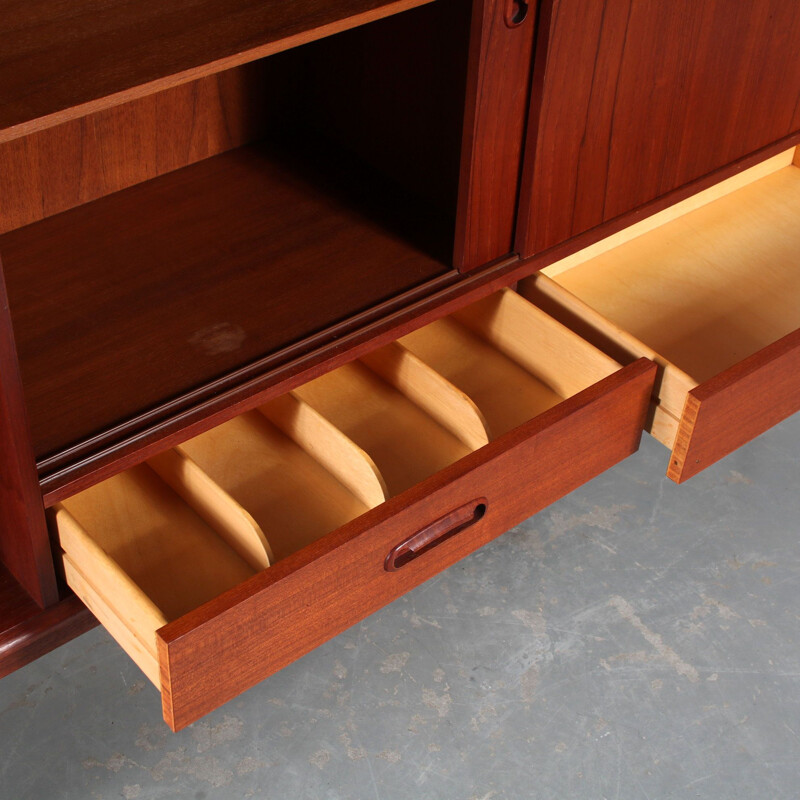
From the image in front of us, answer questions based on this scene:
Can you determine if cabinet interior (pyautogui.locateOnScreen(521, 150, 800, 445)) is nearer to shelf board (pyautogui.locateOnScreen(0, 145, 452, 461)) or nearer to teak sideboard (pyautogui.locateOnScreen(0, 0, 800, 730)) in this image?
teak sideboard (pyautogui.locateOnScreen(0, 0, 800, 730))

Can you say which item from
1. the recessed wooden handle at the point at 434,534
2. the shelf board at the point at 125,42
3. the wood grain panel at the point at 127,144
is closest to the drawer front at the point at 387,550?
the recessed wooden handle at the point at 434,534

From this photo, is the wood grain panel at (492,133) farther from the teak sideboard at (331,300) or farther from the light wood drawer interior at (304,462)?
the light wood drawer interior at (304,462)

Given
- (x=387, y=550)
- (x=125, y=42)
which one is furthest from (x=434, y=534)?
(x=125, y=42)

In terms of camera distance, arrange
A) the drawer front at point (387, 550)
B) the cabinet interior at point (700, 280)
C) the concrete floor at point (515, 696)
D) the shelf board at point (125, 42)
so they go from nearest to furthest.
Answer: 1. the shelf board at point (125, 42)
2. the drawer front at point (387, 550)
3. the concrete floor at point (515, 696)
4. the cabinet interior at point (700, 280)

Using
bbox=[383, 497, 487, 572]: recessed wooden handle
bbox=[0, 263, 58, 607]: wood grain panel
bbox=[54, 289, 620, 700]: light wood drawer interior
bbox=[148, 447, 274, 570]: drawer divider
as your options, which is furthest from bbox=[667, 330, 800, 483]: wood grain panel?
bbox=[0, 263, 58, 607]: wood grain panel

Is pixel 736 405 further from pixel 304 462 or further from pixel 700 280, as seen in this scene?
pixel 304 462

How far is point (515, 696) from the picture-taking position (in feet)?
4.01

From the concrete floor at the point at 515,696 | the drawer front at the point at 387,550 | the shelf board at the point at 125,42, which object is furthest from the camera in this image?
the concrete floor at the point at 515,696

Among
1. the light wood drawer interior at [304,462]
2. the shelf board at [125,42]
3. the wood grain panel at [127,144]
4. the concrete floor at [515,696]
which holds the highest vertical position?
the shelf board at [125,42]

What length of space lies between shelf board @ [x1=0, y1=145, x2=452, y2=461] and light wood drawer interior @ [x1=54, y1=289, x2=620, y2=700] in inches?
4.1

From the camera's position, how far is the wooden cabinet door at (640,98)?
113cm

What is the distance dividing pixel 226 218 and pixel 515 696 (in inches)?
23.1

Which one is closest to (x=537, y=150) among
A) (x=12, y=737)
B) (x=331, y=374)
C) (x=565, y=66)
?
(x=565, y=66)

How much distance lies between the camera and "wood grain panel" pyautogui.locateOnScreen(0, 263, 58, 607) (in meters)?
0.87
